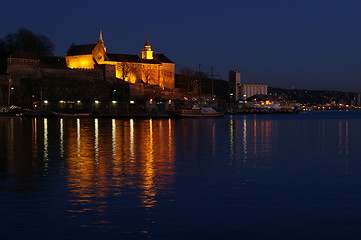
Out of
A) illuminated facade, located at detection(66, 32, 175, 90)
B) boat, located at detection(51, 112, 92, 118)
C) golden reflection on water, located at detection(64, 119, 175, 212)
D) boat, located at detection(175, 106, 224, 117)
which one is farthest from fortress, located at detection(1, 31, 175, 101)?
golden reflection on water, located at detection(64, 119, 175, 212)

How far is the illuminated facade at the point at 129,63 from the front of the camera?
128750 mm

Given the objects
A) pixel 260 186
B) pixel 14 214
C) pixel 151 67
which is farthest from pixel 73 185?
pixel 151 67

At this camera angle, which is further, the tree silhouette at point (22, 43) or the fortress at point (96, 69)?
the tree silhouette at point (22, 43)

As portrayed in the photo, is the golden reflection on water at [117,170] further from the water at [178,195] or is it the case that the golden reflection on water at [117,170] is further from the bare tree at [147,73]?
the bare tree at [147,73]

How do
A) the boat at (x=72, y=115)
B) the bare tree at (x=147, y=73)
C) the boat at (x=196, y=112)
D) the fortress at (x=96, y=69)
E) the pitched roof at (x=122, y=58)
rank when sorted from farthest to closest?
the bare tree at (x=147, y=73) < the pitched roof at (x=122, y=58) < the fortress at (x=96, y=69) < the boat at (x=196, y=112) < the boat at (x=72, y=115)

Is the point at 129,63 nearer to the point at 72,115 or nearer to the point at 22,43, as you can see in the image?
the point at 22,43

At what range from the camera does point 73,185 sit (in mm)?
16953

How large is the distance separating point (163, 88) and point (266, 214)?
127 m

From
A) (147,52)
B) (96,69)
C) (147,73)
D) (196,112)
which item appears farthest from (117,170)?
(147,52)

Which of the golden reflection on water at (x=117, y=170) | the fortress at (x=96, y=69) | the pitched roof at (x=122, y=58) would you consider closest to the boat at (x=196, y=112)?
the fortress at (x=96, y=69)

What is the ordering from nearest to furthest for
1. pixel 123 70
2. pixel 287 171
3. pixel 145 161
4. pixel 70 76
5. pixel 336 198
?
pixel 336 198 → pixel 287 171 → pixel 145 161 → pixel 70 76 → pixel 123 70

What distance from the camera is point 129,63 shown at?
135 m

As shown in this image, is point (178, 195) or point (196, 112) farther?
point (196, 112)

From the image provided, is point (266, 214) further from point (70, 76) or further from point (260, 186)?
point (70, 76)
